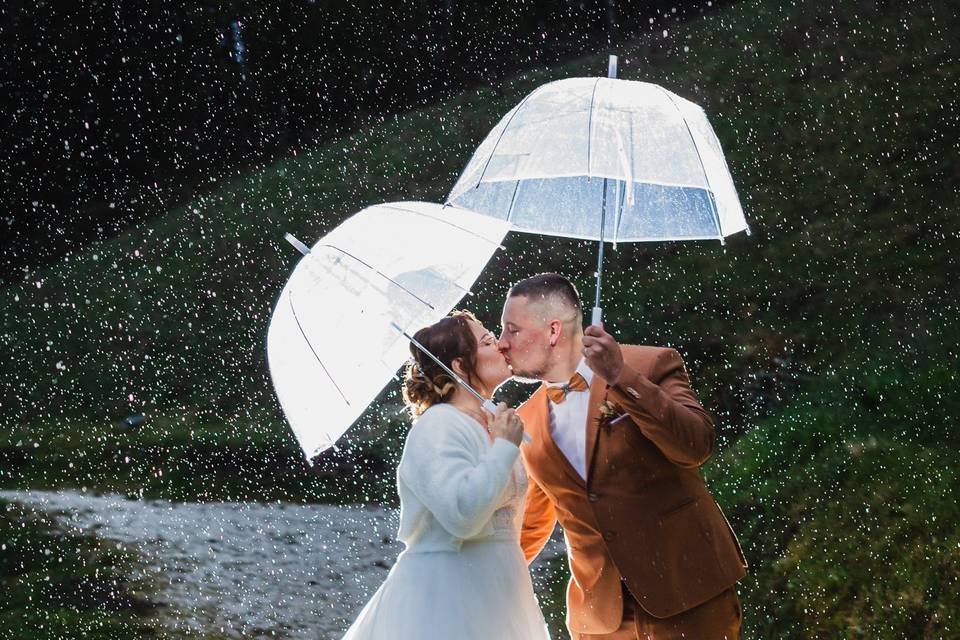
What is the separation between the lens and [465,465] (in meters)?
3.57

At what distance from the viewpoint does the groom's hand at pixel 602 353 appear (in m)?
3.49

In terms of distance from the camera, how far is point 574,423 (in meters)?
4.05

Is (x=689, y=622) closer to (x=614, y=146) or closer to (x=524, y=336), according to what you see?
(x=524, y=336)

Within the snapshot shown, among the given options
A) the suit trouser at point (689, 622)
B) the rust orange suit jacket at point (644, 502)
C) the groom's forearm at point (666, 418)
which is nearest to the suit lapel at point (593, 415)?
the rust orange suit jacket at point (644, 502)

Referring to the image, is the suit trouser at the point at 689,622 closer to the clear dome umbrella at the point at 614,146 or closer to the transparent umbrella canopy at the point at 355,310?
the clear dome umbrella at the point at 614,146

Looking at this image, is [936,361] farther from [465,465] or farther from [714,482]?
[465,465]

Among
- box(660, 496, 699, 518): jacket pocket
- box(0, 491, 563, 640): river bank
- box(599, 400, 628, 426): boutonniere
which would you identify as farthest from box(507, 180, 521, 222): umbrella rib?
box(0, 491, 563, 640): river bank

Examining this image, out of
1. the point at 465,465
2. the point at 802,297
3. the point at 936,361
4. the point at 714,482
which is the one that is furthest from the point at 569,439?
the point at 802,297

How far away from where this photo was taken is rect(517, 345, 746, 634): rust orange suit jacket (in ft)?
12.0

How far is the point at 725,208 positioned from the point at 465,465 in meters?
1.60

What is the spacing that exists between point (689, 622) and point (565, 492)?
0.64 meters

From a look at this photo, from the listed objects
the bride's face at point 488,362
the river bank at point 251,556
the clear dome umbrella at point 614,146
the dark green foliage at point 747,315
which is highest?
the clear dome umbrella at point 614,146

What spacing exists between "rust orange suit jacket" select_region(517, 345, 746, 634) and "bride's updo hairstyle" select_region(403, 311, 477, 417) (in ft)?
1.36

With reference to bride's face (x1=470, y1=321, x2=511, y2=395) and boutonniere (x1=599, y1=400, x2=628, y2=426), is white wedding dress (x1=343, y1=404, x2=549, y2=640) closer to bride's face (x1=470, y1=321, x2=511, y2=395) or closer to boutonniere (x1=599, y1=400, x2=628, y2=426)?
bride's face (x1=470, y1=321, x2=511, y2=395)
